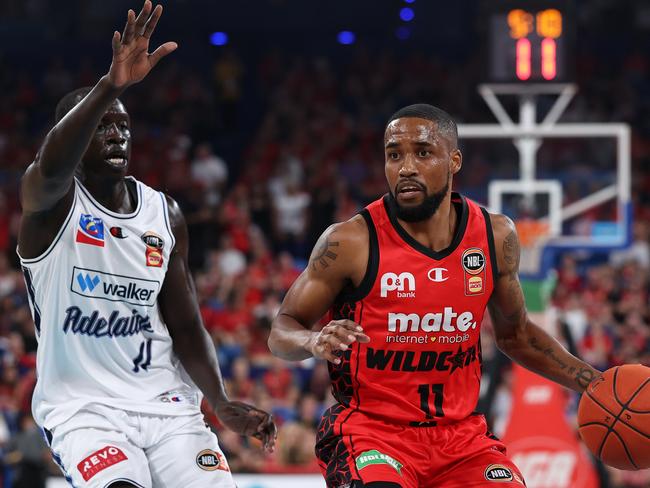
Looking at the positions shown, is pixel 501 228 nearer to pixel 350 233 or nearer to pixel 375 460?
pixel 350 233

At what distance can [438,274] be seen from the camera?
433cm

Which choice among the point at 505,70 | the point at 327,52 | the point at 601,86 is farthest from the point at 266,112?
the point at 505,70

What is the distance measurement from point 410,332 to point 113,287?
1208 mm

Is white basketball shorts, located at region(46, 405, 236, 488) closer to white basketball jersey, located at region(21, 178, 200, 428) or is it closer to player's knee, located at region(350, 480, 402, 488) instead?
white basketball jersey, located at region(21, 178, 200, 428)

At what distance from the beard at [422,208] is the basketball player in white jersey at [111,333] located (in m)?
0.98

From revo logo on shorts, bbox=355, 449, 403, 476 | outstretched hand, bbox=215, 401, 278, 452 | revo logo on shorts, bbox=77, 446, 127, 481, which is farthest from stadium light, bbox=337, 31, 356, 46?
revo logo on shorts, bbox=77, 446, 127, 481

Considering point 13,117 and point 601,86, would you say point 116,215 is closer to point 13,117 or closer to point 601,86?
point 13,117

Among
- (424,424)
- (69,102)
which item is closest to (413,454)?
(424,424)

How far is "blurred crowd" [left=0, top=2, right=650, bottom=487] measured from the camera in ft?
37.3

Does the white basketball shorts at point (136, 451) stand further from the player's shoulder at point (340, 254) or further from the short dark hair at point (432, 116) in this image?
the short dark hair at point (432, 116)

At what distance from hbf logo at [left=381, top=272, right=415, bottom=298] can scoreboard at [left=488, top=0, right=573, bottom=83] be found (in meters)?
6.48

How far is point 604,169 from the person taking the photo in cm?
1523

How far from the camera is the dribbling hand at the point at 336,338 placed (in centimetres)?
366

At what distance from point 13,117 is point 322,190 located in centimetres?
561
